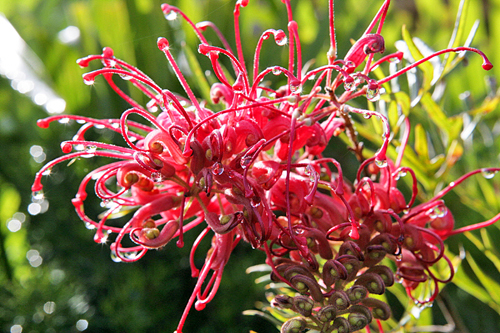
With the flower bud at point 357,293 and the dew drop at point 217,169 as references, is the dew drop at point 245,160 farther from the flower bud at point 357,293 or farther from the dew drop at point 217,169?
the flower bud at point 357,293

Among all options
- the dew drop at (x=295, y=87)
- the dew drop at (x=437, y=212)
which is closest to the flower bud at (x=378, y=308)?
the dew drop at (x=437, y=212)

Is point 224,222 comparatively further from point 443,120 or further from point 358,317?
point 443,120

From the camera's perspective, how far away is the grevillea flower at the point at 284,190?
43 cm

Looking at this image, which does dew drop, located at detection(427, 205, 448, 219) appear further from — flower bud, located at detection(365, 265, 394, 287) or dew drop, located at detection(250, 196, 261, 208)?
dew drop, located at detection(250, 196, 261, 208)

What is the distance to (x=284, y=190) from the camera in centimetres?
47

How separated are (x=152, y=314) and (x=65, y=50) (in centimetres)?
74

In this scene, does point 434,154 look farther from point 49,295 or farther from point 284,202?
point 49,295

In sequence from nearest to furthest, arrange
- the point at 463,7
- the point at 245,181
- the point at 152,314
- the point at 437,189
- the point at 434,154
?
the point at 245,181
the point at 463,7
the point at 437,189
the point at 434,154
the point at 152,314

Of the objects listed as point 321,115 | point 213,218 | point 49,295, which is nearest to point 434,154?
point 321,115

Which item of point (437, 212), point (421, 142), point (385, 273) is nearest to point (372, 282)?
point (385, 273)

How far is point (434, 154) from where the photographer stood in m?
0.86

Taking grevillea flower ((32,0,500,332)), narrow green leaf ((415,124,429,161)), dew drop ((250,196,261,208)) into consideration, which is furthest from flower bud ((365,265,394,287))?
narrow green leaf ((415,124,429,161))

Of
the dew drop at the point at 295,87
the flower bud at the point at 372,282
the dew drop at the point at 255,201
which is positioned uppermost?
the dew drop at the point at 295,87

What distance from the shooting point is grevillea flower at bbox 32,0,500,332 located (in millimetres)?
434
